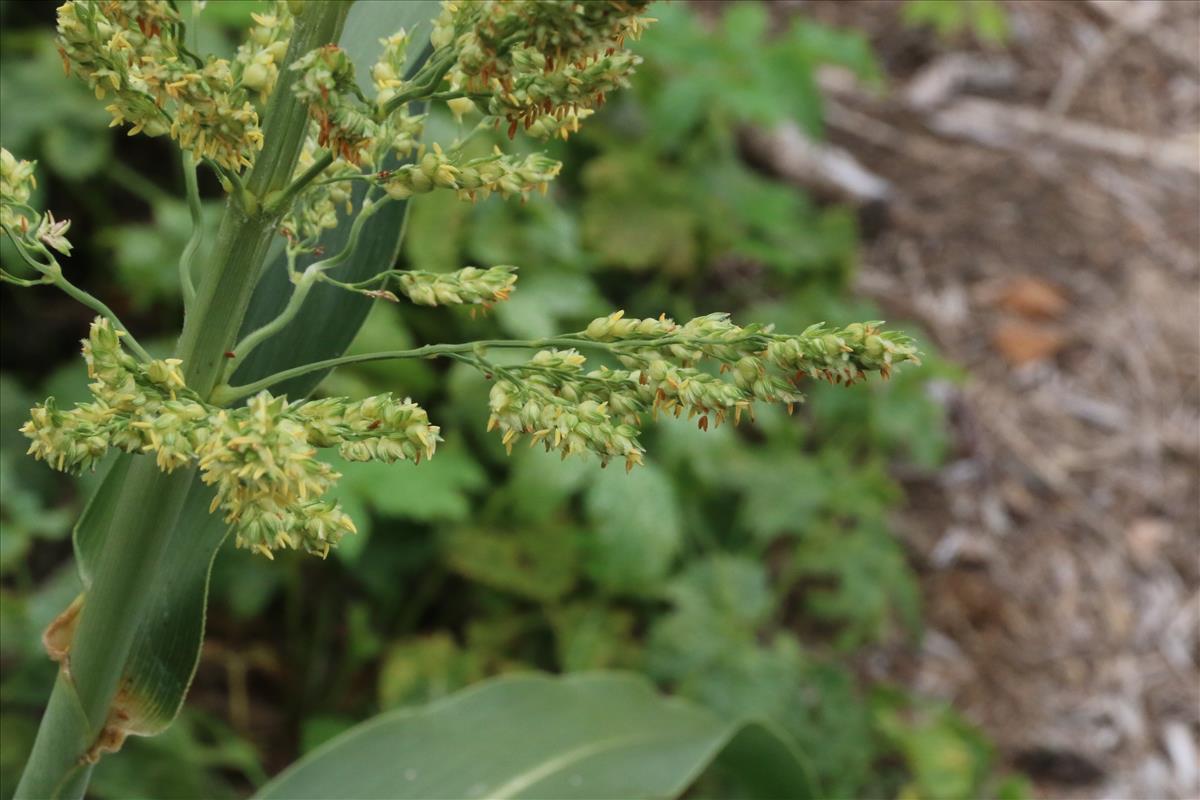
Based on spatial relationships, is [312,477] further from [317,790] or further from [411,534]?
[411,534]

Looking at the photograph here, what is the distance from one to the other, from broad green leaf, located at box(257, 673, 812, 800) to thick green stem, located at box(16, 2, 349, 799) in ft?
1.57

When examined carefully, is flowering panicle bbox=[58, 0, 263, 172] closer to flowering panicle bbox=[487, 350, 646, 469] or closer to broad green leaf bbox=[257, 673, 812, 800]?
flowering panicle bbox=[487, 350, 646, 469]

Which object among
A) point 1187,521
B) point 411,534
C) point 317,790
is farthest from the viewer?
point 1187,521

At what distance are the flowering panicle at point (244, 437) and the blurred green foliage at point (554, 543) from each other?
4.40ft

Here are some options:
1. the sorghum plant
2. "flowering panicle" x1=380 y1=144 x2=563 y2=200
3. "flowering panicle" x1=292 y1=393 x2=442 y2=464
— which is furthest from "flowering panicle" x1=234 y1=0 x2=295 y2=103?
"flowering panicle" x1=292 y1=393 x2=442 y2=464

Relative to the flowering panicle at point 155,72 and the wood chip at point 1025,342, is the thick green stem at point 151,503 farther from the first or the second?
the wood chip at point 1025,342

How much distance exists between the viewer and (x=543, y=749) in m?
1.85

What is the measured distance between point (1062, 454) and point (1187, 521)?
17.4 inches

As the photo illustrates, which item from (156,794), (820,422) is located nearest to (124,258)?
(156,794)

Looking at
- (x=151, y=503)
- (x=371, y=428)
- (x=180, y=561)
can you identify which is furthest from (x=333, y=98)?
(x=180, y=561)

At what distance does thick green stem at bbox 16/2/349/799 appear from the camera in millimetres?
868

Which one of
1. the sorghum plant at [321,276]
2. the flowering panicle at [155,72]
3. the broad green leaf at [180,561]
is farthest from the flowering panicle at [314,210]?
the broad green leaf at [180,561]

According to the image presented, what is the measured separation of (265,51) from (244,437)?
0.30 metres

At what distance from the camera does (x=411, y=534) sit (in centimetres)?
273
